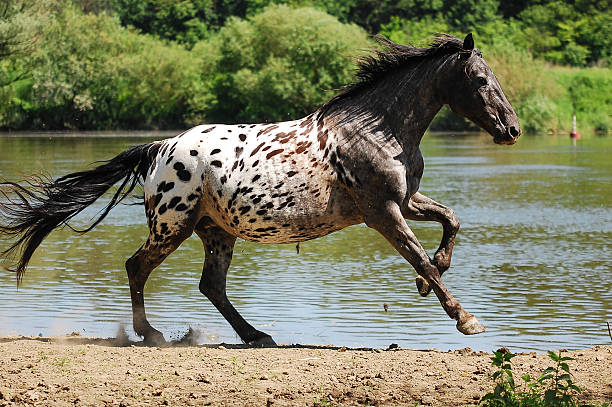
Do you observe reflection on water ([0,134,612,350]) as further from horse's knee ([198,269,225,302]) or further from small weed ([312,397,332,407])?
small weed ([312,397,332,407])

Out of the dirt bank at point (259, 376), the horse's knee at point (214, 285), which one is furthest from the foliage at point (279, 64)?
the dirt bank at point (259, 376)

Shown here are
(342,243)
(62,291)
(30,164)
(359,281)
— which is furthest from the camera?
(30,164)

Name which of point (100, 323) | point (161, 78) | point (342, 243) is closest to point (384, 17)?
point (161, 78)

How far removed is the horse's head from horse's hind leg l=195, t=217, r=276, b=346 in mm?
2157

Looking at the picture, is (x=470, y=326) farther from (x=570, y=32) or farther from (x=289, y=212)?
(x=570, y=32)

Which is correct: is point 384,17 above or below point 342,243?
below

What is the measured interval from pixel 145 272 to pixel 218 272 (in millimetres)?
570

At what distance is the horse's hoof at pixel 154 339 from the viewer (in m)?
8.14

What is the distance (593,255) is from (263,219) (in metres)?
6.64

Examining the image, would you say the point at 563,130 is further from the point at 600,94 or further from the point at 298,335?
the point at 298,335

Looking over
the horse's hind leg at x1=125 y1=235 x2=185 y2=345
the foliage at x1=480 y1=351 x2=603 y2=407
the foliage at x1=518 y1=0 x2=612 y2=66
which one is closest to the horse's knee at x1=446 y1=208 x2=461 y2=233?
the horse's hind leg at x1=125 y1=235 x2=185 y2=345

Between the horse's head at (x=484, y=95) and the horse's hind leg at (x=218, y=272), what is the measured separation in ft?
7.08

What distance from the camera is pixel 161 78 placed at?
64188mm

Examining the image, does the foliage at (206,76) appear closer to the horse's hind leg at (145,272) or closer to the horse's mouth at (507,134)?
the horse's hind leg at (145,272)
